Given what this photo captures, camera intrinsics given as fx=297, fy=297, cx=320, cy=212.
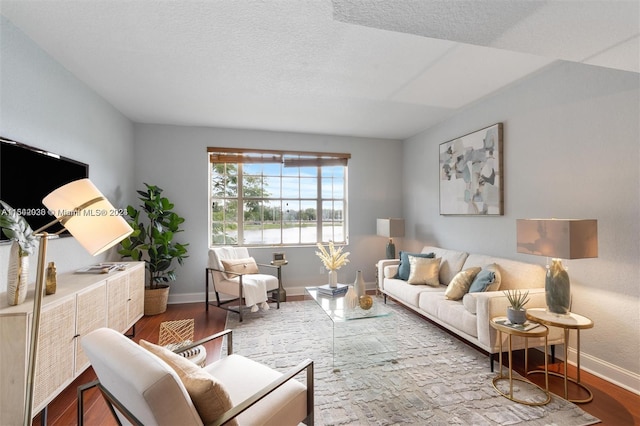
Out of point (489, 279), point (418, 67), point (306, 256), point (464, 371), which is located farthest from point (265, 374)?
point (306, 256)

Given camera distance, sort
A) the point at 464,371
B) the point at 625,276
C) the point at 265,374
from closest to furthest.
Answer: the point at 265,374 → the point at 625,276 → the point at 464,371

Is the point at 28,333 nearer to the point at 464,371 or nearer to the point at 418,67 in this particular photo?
the point at 464,371

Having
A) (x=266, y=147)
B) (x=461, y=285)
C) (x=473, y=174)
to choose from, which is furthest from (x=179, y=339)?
(x=473, y=174)

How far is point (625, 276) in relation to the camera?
2.33m

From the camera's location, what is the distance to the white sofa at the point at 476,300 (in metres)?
2.53

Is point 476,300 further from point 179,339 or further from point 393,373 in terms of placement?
point 179,339

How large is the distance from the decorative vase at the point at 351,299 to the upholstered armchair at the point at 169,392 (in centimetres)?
148

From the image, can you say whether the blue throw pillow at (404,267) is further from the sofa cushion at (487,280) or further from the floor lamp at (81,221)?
the floor lamp at (81,221)

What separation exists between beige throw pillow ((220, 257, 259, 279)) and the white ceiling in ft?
6.83

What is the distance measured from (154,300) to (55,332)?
217 cm

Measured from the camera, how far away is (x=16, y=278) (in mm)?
1829

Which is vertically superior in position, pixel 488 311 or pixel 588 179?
pixel 588 179

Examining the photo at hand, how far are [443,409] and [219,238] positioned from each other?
3948 millimetres

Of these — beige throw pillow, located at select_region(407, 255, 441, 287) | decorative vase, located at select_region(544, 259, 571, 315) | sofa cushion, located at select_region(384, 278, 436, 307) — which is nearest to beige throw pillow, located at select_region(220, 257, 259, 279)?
sofa cushion, located at select_region(384, 278, 436, 307)
